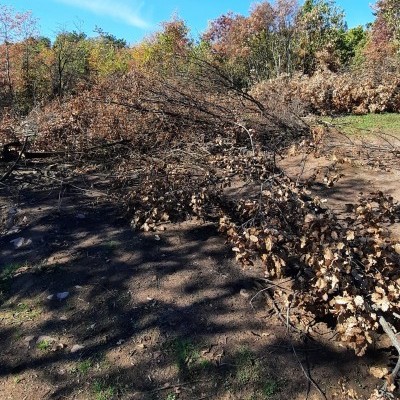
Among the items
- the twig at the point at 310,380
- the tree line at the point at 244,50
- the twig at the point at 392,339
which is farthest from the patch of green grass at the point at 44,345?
the tree line at the point at 244,50

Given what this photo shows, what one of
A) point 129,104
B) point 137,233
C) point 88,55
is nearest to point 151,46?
point 88,55

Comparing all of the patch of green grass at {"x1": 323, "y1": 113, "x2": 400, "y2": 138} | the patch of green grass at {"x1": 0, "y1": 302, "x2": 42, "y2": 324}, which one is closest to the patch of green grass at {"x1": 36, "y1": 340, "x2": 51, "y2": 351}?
the patch of green grass at {"x1": 0, "y1": 302, "x2": 42, "y2": 324}

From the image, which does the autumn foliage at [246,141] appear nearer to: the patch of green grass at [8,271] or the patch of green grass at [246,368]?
the patch of green grass at [246,368]

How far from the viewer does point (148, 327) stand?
3.04 meters

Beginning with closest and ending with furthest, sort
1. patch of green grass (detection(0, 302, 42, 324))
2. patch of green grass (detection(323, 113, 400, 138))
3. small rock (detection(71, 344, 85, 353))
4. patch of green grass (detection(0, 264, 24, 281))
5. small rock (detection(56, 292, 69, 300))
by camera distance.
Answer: small rock (detection(71, 344, 85, 353))
patch of green grass (detection(0, 302, 42, 324))
small rock (detection(56, 292, 69, 300))
patch of green grass (detection(0, 264, 24, 281))
patch of green grass (detection(323, 113, 400, 138))

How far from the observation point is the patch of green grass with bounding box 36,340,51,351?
2977 mm

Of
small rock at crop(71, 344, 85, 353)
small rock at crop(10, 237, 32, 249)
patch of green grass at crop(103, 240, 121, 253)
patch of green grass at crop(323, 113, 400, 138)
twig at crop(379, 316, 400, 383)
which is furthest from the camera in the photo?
patch of green grass at crop(323, 113, 400, 138)

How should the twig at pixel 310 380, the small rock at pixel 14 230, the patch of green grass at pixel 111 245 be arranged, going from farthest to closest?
the small rock at pixel 14 230 < the patch of green grass at pixel 111 245 < the twig at pixel 310 380

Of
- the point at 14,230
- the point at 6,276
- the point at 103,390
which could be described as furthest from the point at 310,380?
the point at 14,230

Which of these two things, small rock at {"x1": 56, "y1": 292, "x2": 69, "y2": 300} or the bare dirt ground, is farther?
small rock at {"x1": 56, "y1": 292, "x2": 69, "y2": 300}

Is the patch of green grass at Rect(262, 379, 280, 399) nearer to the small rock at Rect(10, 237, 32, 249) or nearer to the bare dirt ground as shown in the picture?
the bare dirt ground

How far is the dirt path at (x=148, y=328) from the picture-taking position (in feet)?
8.66

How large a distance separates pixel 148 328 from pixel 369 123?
6142 mm

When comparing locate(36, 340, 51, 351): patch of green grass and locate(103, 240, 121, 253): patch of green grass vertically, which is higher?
locate(103, 240, 121, 253): patch of green grass
